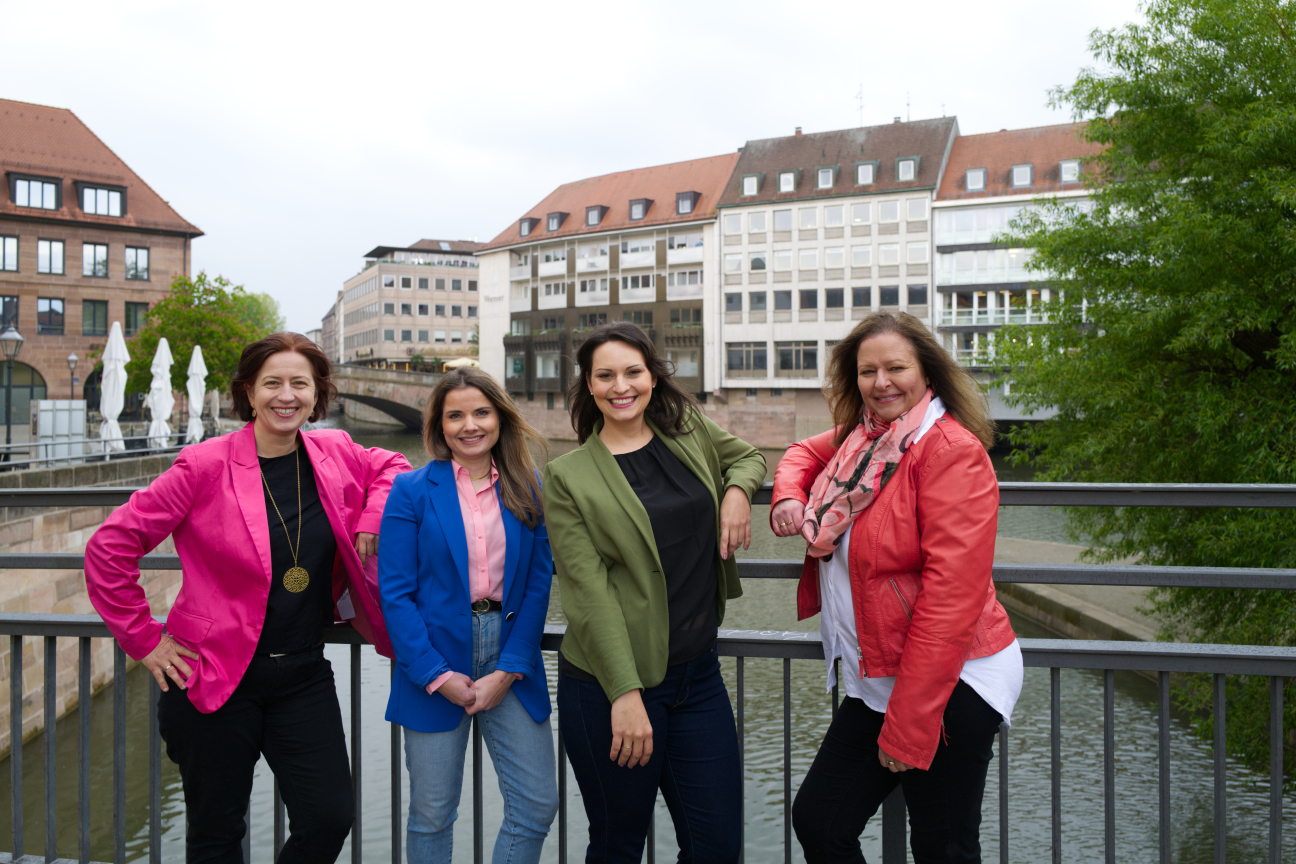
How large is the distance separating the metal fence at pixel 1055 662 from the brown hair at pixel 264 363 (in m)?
0.51

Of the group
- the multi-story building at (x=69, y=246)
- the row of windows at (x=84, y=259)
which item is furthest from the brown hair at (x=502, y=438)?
the row of windows at (x=84, y=259)

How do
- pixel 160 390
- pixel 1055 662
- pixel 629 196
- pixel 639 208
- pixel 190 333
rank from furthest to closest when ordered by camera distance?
1. pixel 629 196
2. pixel 639 208
3. pixel 190 333
4. pixel 160 390
5. pixel 1055 662

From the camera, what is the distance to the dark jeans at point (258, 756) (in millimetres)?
2512

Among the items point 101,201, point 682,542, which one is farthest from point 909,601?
point 101,201

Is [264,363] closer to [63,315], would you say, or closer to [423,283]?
[63,315]

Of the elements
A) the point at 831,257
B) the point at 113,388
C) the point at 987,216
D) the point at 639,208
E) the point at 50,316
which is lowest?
the point at 113,388

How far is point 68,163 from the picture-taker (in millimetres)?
39312

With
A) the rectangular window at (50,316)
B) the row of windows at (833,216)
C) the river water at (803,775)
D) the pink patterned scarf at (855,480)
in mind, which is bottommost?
the river water at (803,775)

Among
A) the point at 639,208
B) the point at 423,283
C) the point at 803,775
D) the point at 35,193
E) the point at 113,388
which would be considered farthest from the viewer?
the point at 423,283

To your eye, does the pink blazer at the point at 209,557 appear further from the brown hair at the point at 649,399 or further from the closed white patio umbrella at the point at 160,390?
the closed white patio umbrella at the point at 160,390

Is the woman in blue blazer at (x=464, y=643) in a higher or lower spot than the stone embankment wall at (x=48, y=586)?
higher

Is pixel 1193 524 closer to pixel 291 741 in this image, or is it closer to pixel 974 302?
pixel 291 741

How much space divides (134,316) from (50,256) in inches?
143

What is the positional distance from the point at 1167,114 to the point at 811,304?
3639 cm
